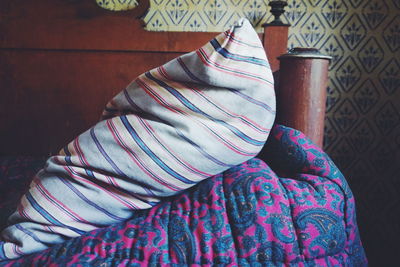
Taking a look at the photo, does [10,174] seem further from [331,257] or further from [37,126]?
[331,257]

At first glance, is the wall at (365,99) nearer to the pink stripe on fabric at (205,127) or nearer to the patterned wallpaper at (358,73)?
the patterned wallpaper at (358,73)

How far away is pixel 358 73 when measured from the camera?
133 cm

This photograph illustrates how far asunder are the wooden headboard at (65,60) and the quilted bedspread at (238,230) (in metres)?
0.75

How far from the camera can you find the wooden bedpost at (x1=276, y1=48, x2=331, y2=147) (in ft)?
2.51

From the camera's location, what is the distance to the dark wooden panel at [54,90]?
124 cm

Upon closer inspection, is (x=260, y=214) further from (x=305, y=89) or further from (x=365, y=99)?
(x=365, y=99)

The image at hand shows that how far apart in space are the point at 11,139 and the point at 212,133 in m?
1.11

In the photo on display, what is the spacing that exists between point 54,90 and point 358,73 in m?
1.27

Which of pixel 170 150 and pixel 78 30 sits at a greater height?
pixel 78 30

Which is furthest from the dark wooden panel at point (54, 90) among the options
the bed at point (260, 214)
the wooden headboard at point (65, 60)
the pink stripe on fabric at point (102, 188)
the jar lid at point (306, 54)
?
the pink stripe on fabric at point (102, 188)

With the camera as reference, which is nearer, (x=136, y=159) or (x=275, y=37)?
(x=136, y=159)

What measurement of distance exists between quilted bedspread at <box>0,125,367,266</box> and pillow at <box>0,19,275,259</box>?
29mm

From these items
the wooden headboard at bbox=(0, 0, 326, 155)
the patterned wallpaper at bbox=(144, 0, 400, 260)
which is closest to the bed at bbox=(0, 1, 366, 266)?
the wooden headboard at bbox=(0, 0, 326, 155)

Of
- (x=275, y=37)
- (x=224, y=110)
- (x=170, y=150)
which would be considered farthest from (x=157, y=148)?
(x=275, y=37)
